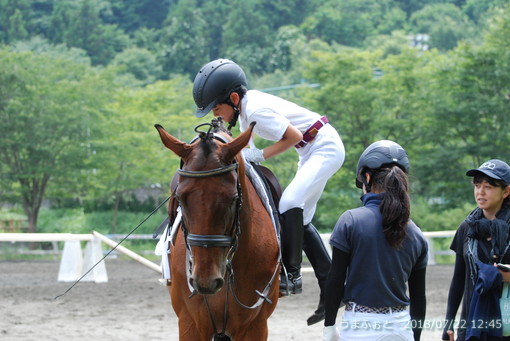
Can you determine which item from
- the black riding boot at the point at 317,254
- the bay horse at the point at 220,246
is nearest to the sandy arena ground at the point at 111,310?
the black riding boot at the point at 317,254

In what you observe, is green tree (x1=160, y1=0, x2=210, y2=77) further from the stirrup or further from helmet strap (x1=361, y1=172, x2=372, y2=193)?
helmet strap (x1=361, y1=172, x2=372, y2=193)

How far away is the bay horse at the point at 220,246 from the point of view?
14.9ft

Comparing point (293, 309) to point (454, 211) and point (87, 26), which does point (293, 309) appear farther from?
point (87, 26)

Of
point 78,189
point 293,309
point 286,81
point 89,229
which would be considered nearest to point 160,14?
point 286,81

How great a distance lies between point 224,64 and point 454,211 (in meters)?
21.8

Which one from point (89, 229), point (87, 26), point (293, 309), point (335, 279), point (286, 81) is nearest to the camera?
point (335, 279)

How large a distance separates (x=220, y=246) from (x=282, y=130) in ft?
5.51

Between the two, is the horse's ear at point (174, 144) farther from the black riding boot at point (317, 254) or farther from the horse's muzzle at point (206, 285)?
the black riding boot at point (317, 254)

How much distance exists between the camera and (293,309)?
13391mm

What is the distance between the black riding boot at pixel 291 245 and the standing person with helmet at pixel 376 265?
1.74m

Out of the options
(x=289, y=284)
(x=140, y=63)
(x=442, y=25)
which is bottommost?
(x=289, y=284)

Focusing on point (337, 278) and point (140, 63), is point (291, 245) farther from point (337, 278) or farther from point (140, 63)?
point (140, 63)

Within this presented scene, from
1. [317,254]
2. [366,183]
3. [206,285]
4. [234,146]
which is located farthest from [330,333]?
[317,254]

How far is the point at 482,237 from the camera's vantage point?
199 inches
